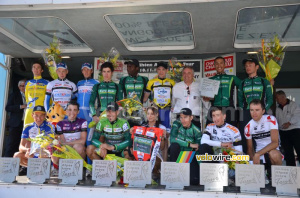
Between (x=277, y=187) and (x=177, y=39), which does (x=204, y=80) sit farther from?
(x=277, y=187)

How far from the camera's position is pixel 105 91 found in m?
5.23

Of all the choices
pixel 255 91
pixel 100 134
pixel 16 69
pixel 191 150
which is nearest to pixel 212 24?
pixel 255 91

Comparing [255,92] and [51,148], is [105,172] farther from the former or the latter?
[255,92]

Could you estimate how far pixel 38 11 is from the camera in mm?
4508

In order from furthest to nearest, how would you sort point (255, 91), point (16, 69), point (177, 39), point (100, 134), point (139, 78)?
point (16, 69), point (177, 39), point (139, 78), point (255, 91), point (100, 134)

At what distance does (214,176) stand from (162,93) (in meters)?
2.29

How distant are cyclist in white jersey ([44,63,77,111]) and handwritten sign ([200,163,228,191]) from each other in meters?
3.10

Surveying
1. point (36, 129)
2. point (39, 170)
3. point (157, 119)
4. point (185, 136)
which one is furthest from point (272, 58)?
point (36, 129)

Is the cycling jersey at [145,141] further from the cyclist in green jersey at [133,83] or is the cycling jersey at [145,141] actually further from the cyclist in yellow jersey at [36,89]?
the cyclist in yellow jersey at [36,89]

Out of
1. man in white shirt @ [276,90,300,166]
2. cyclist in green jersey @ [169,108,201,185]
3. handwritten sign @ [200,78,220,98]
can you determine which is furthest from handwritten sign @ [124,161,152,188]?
man in white shirt @ [276,90,300,166]

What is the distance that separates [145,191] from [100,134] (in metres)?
1.53

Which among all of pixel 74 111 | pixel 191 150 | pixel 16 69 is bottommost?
pixel 191 150

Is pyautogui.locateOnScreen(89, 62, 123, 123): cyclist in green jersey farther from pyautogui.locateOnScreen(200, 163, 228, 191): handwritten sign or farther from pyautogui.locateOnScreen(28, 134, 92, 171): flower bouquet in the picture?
pyautogui.locateOnScreen(200, 163, 228, 191): handwritten sign

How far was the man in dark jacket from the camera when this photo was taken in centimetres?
612
